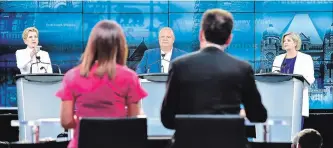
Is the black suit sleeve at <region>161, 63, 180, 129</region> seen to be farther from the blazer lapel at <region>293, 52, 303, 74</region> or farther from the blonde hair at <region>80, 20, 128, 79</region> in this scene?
the blazer lapel at <region>293, 52, 303, 74</region>

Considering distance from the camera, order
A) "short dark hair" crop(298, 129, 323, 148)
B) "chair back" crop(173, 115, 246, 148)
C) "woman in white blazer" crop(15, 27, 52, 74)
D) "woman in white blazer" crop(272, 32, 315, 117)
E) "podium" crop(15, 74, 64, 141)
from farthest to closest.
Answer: "woman in white blazer" crop(15, 27, 52, 74), "woman in white blazer" crop(272, 32, 315, 117), "podium" crop(15, 74, 64, 141), "short dark hair" crop(298, 129, 323, 148), "chair back" crop(173, 115, 246, 148)

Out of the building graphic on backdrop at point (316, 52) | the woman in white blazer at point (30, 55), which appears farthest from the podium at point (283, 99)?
the building graphic on backdrop at point (316, 52)

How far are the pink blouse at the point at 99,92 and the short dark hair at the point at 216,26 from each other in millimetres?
375

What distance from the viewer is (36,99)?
4.30m

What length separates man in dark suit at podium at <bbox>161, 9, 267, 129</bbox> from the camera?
2.54 metres

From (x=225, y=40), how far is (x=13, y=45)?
5.92 metres

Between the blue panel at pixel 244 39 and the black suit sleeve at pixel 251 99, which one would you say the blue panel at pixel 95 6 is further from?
the black suit sleeve at pixel 251 99

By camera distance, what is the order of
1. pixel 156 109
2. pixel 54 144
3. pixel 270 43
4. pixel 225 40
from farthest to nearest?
pixel 270 43 → pixel 156 109 → pixel 54 144 → pixel 225 40

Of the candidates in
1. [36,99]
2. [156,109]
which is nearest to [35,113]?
[36,99]

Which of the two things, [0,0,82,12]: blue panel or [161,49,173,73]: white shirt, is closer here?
[161,49,173,73]: white shirt

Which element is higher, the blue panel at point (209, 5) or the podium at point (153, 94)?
the blue panel at point (209, 5)

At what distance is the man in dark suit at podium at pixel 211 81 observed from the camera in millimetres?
2539

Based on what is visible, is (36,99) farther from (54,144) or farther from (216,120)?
(216,120)

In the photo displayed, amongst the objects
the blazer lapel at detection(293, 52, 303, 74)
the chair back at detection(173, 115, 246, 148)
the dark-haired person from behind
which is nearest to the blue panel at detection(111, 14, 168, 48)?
the blazer lapel at detection(293, 52, 303, 74)
